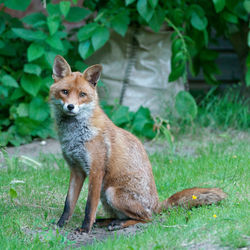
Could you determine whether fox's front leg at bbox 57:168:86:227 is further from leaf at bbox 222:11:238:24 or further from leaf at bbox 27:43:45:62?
leaf at bbox 222:11:238:24

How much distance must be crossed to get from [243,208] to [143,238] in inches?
40.8

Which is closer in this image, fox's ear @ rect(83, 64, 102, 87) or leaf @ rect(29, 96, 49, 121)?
fox's ear @ rect(83, 64, 102, 87)

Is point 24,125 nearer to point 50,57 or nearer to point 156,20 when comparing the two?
point 50,57

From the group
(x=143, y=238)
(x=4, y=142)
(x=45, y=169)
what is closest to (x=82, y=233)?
(x=143, y=238)

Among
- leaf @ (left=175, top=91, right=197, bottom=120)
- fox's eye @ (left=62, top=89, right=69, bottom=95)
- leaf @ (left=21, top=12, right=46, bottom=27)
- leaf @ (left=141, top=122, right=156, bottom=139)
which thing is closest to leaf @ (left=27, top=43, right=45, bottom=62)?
leaf @ (left=21, top=12, right=46, bottom=27)

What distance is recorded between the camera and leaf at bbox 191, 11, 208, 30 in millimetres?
6840

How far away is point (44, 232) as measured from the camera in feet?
12.2

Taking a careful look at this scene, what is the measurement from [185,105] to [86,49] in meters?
1.79

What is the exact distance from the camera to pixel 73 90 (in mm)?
4027

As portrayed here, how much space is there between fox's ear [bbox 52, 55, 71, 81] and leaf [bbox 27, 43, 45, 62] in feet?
6.95

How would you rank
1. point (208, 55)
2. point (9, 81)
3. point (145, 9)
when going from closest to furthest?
point (145, 9) → point (9, 81) → point (208, 55)

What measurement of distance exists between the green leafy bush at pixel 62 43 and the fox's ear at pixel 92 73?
7.24 feet

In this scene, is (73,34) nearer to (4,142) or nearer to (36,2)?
(36,2)

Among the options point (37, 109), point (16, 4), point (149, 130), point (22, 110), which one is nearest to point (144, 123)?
point (149, 130)
